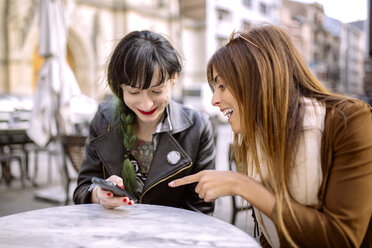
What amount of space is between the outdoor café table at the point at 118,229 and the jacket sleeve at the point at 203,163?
48cm

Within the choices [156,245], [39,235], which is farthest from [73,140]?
[156,245]

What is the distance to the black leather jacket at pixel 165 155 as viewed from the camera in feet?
5.66

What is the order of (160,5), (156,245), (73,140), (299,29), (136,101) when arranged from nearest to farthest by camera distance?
(156,245)
(136,101)
(73,140)
(160,5)
(299,29)

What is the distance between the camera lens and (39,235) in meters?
1.13

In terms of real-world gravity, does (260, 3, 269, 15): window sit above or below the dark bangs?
above

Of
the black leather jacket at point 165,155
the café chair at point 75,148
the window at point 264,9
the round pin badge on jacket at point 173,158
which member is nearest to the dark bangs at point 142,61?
the black leather jacket at point 165,155

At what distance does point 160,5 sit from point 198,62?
5761mm

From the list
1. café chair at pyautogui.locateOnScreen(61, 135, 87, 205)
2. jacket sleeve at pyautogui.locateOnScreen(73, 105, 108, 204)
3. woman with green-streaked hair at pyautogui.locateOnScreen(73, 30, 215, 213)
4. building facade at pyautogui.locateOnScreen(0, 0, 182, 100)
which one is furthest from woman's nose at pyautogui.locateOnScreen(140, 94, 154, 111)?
building facade at pyautogui.locateOnScreen(0, 0, 182, 100)

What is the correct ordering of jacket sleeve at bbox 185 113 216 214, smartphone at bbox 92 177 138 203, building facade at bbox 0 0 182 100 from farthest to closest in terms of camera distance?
building facade at bbox 0 0 182 100 < jacket sleeve at bbox 185 113 216 214 < smartphone at bbox 92 177 138 203

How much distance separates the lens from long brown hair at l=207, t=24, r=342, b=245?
1.11m

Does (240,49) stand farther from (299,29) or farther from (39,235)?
(299,29)

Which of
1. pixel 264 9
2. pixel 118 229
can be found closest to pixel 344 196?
pixel 118 229

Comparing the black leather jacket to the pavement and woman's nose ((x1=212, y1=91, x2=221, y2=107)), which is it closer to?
woman's nose ((x1=212, y1=91, x2=221, y2=107))

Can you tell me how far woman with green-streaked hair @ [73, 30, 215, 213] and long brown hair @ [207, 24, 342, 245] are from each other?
51cm
